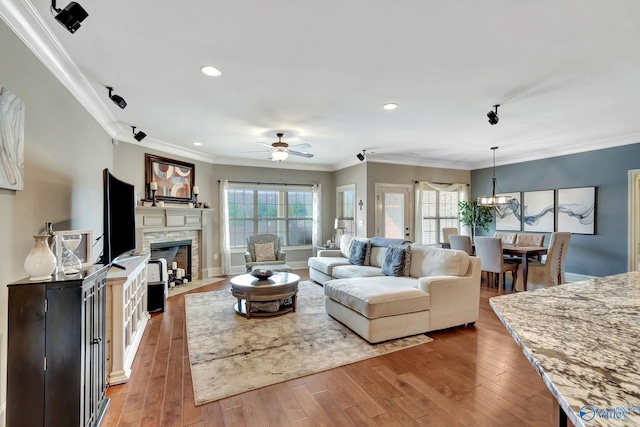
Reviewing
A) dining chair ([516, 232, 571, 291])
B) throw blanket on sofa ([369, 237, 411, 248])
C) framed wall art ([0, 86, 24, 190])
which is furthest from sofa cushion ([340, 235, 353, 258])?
framed wall art ([0, 86, 24, 190])

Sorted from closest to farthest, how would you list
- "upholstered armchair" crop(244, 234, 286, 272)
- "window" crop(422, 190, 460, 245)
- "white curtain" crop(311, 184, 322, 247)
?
1. "upholstered armchair" crop(244, 234, 286, 272)
2. "window" crop(422, 190, 460, 245)
3. "white curtain" crop(311, 184, 322, 247)

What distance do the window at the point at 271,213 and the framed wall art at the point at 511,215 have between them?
452 cm

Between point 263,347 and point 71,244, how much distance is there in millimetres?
1860

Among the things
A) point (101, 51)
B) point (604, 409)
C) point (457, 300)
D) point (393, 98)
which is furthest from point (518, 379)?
point (101, 51)

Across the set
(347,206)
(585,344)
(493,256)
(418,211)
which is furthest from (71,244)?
(418,211)

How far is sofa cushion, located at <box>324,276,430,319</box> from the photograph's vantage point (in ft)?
9.95

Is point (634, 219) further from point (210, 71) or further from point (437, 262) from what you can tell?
point (210, 71)

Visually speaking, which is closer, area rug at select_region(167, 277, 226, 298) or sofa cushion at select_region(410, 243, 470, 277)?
sofa cushion at select_region(410, 243, 470, 277)

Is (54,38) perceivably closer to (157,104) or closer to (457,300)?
(157,104)

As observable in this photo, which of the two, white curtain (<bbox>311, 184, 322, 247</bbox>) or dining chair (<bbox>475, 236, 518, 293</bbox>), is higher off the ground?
white curtain (<bbox>311, 184, 322, 247</bbox>)

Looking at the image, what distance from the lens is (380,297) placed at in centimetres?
305

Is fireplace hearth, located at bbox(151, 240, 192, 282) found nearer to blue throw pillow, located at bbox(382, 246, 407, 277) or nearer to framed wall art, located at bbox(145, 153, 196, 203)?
framed wall art, located at bbox(145, 153, 196, 203)

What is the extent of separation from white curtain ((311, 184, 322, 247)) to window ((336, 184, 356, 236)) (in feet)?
1.62

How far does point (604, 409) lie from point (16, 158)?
9.51ft
